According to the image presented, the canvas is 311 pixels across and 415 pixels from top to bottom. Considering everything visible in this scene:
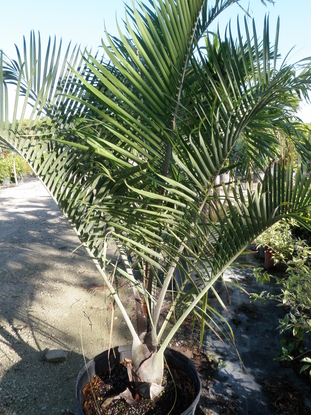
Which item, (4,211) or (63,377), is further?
(4,211)

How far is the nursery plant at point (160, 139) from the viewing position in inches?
41.7

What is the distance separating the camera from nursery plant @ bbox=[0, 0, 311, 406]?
3.47 feet

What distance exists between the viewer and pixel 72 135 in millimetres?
1312

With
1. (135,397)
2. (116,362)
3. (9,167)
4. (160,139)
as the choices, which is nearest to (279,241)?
(116,362)

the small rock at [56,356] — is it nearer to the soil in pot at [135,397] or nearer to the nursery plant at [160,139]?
the soil in pot at [135,397]

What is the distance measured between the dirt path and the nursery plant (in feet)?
1.20

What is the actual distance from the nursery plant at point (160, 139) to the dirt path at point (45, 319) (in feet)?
1.20

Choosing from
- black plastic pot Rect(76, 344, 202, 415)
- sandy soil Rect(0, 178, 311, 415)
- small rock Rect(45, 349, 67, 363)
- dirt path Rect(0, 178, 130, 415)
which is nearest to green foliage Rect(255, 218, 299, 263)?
sandy soil Rect(0, 178, 311, 415)

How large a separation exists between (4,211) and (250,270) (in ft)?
16.7

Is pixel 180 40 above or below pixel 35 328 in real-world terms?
above

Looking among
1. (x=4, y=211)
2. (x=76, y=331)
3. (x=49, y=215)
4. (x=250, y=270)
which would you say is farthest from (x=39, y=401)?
(x=4, y=211)

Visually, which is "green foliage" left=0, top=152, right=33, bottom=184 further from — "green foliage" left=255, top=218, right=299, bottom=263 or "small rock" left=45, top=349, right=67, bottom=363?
"small rock" left=45, top=349, right=67, bottom=363

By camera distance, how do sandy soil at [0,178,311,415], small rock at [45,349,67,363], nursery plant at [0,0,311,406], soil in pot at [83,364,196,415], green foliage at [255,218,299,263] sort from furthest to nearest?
green foliage at [255,218,299,263], small rock at [45,349,67,363], sandy soil at [0,178,311,415], soil in pot at [83,364,196,415], nursery plant at [0,0,311,406]

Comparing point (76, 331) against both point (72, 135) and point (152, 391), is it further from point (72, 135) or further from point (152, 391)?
point (72, 135)
